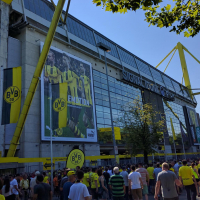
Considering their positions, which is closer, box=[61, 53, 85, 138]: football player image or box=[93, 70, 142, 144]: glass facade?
box=[61, 53, 85, 138]: football player image

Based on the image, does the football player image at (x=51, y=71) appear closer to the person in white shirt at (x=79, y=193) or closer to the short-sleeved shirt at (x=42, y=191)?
the short-sleeved shirt at (x=42, y=191)

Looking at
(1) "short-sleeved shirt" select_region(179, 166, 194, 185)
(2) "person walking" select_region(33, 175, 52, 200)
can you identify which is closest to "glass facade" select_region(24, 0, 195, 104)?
(1) "short-sleeved shirt" select_region(179, 166, 194, 185)

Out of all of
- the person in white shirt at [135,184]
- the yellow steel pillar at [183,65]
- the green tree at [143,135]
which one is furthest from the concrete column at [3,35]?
the yellow steel pillar at [183,65]

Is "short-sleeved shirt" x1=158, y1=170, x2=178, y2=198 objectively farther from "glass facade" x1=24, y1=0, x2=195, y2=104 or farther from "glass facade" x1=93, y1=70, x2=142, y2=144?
→ "glass facade" x1=93, y1=70, x2=142, y2=144

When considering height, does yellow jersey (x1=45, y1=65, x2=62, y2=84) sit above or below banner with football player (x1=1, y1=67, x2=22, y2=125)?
above

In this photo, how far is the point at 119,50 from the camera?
4662 centimetres

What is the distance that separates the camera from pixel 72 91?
29969 millimetres

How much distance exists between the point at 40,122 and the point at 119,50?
27.5 metres

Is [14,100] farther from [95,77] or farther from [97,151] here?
[95,77]

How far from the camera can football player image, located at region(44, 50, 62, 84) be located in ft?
88.5

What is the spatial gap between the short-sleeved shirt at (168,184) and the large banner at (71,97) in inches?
769

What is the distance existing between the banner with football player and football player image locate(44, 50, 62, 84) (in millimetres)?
11600

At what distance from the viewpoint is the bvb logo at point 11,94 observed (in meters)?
14.6

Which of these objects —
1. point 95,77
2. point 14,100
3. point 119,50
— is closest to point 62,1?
point 14,100
